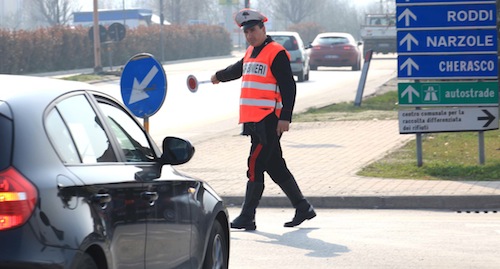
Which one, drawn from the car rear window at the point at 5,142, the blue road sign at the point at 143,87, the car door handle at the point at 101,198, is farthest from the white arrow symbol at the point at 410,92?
the car rear window at the point at 5,142

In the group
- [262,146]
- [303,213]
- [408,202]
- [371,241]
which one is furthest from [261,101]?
[408,202]

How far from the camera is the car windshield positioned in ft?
164

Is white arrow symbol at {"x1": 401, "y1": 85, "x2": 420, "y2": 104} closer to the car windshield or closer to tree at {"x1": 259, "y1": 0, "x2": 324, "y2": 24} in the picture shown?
the car windshield

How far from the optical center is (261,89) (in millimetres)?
9961

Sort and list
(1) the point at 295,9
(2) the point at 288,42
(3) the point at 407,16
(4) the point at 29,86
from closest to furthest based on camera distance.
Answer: (4) the point at 29,86, (3) the point at 407,16, (2) the point at 288,42, (1) the point at 295,9

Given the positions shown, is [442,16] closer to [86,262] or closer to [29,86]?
[29,86]

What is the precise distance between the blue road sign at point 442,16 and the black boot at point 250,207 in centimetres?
501

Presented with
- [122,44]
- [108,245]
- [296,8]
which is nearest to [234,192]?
[108,245]

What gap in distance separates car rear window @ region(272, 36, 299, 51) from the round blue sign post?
→ 2856cm

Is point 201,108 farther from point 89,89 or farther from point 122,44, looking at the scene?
point 122,44

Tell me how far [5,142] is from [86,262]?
1.88ft

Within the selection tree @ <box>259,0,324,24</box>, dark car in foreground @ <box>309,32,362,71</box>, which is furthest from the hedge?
tree @ <box>259,0,324,24</box>

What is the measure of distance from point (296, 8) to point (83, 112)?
11610cm

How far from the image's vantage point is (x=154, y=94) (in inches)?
509
